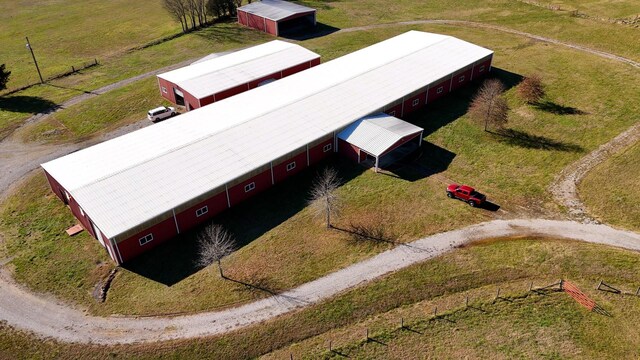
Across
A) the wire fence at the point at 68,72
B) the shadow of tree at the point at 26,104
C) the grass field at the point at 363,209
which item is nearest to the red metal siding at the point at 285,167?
the grass field at the point at 363,209

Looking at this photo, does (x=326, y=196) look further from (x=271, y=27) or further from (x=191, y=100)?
(x=271, y=27)

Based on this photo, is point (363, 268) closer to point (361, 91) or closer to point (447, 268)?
point (447, 268)

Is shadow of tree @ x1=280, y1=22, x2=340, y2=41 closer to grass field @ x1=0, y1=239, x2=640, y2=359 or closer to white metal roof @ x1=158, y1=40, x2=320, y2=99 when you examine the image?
white metal roof @ x1=158, y1=40, x2=320, y2=99

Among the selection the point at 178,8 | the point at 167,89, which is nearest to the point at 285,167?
the point at 167,89

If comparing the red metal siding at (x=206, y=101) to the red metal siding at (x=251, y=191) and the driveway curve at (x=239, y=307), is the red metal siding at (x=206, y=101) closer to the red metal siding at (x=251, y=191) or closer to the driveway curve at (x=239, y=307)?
the red metal siding at (x=251, y=191)

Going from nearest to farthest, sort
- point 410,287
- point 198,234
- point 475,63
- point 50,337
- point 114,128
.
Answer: point 50,337 → point 410,287 → point 198,234 → point 114,128 → point 475,63

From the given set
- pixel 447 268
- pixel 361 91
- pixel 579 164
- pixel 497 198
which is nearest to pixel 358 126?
pixel 361 91
